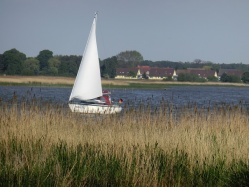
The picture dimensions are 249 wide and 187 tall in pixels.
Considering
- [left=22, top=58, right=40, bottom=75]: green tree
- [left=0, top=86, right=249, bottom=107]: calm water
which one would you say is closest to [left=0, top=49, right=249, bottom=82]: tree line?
[left=22, top=58, right=40, bottom=75]: green tree

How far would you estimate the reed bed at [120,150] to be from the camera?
8180 mm

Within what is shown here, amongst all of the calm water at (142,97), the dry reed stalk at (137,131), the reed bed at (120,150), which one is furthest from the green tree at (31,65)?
the reed bed at (120,150)

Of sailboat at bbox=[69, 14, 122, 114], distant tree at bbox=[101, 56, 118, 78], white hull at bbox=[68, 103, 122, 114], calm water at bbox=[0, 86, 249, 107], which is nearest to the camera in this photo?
white hull at bbox=[68, 103, 122, 114]

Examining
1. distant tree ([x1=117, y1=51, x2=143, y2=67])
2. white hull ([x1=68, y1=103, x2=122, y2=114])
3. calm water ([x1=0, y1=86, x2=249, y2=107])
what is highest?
distant tree ([x1=117, y1=51, x2=143, y2=67])

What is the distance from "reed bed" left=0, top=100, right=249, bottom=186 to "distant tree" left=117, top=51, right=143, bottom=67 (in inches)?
5419

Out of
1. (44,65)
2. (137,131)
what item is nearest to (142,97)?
(137,131)

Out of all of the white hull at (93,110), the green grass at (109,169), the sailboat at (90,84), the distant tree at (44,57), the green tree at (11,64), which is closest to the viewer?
the green grass at (109,169)

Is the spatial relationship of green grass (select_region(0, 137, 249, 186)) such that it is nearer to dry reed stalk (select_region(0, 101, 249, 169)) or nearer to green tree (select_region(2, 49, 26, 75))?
dry reed stalk (select_region(0, 101, 249, 169))

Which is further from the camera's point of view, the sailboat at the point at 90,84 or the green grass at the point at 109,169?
the sailboat at the point at 90,84

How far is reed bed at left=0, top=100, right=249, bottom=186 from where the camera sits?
818 cm

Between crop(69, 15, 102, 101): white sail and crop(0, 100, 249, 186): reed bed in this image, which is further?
crop(69, 15, 102, 101): white sail

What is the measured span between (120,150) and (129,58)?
14816 centimetres

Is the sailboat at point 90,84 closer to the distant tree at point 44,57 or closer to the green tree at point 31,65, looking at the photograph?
the green tree at point 31,65

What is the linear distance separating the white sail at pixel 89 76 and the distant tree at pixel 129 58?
12262cm
